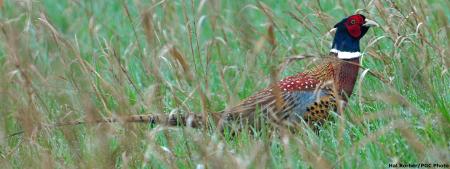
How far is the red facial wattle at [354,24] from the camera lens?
5102mm

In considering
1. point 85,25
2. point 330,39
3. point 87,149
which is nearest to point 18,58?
point 87,149

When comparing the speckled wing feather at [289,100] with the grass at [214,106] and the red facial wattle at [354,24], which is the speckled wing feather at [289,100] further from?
the red facial wattle at [354,24]

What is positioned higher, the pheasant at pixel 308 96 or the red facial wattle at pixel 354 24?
the red facial wattle at pixel 354 24

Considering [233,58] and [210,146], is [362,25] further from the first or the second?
[210,146]

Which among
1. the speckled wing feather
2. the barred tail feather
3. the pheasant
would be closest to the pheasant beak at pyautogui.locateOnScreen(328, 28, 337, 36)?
the pheasant

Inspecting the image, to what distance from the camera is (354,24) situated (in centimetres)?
512

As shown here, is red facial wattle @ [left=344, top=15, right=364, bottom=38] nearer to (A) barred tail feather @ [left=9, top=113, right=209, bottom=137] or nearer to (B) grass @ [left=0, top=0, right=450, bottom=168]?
(B) grass @ [left=0, top=0, right=450, bottom=168]

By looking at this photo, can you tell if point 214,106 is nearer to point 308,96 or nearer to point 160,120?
point 308,96

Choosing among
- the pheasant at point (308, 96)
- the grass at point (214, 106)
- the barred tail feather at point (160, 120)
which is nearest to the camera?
the grass at point (214, 106)

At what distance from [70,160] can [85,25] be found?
3.64 m

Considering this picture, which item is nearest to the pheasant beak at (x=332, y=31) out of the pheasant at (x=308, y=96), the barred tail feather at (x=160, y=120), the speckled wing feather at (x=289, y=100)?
the pheasant at (x=308, y=96)

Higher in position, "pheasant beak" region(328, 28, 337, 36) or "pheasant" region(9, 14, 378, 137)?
"pheasant beak" region(328, 28, 337, 36)

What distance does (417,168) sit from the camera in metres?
3.49

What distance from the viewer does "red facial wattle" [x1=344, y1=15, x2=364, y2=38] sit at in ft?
16.7
